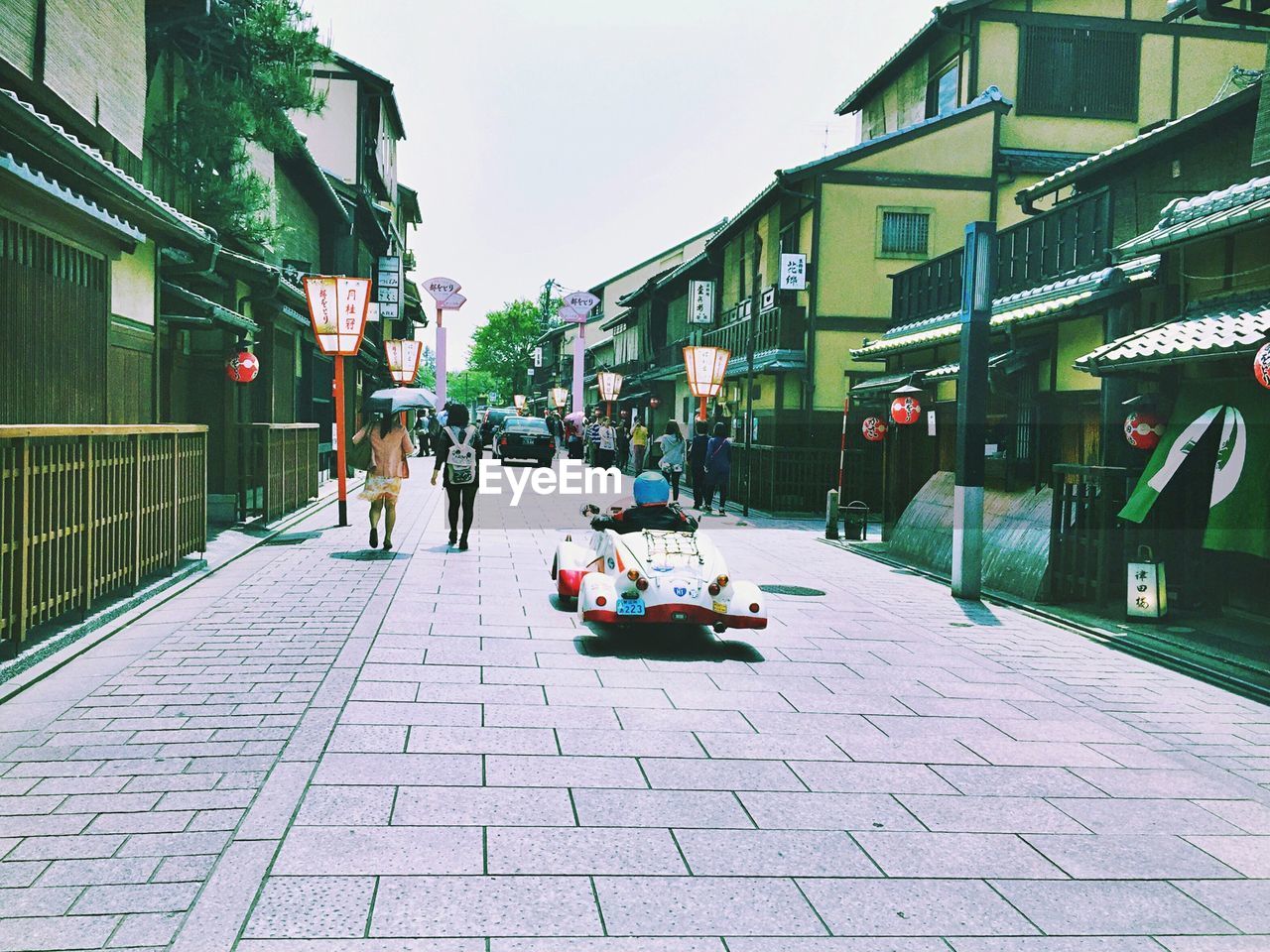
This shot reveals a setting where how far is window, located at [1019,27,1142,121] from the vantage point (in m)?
23.0

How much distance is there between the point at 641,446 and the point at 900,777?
1045 inches

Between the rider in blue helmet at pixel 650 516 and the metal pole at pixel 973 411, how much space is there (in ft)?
12.4

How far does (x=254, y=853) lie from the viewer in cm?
390

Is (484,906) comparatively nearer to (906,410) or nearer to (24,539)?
(24,539)

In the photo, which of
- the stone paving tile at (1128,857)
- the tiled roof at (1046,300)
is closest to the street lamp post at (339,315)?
the tiled roof at (1046,300)

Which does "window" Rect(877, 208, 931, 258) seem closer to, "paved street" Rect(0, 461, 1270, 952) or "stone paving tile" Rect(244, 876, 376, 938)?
"paved street" Rect(0, 461, 1270, 952)

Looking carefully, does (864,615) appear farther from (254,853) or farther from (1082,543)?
(254,853)

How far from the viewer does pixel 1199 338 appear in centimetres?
884

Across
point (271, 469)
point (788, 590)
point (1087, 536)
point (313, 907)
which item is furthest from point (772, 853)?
point (271, 469)

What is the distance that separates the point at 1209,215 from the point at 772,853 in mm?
7945

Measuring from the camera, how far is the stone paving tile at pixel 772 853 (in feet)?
13.0

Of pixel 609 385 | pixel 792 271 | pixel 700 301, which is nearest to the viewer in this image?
pixel 792 271

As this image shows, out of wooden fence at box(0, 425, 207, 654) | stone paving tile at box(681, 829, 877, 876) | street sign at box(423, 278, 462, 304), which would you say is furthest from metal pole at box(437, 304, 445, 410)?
stone paving tile at box(681, 829, 877, 876)

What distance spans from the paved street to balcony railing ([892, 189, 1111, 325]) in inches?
258
